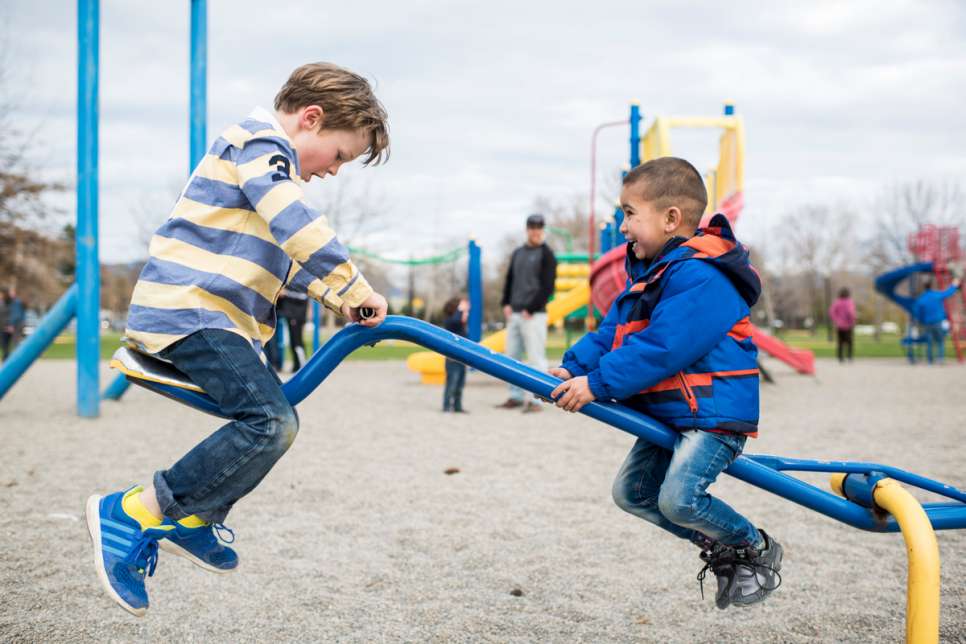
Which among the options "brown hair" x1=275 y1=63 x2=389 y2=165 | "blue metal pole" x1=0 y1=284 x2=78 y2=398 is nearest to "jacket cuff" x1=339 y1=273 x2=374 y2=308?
"brown hair" x1=275 y1=63 x2=389 y2=165

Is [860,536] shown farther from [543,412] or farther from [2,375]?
[2,375]

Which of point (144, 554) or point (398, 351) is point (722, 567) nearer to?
point (144, 554)

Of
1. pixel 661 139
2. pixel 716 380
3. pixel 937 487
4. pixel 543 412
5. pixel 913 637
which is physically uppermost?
pixel 661 139

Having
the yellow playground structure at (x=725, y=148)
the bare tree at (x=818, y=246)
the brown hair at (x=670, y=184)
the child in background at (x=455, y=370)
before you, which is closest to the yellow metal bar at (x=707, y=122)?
the yellow playground structure at (x=725, y=148)

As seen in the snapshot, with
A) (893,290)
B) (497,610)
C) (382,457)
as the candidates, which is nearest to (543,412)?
(382,457)

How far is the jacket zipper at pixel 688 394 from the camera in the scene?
2.11 m

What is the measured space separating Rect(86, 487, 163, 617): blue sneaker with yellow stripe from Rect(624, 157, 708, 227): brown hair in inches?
59.1

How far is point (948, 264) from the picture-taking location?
18.4m

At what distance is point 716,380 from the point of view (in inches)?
83.7

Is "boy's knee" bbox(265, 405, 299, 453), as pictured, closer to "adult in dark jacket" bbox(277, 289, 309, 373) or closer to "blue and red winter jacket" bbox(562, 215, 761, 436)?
"blue and red winter jacket" bbox(562, 215, 761, 436)

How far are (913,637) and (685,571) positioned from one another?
4.14 feet

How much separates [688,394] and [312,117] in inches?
46.1

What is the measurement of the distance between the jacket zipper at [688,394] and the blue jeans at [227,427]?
965 millimetres

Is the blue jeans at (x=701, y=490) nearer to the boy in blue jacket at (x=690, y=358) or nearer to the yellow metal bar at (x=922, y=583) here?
the boy in blue jacket at (x=690, y=358)
